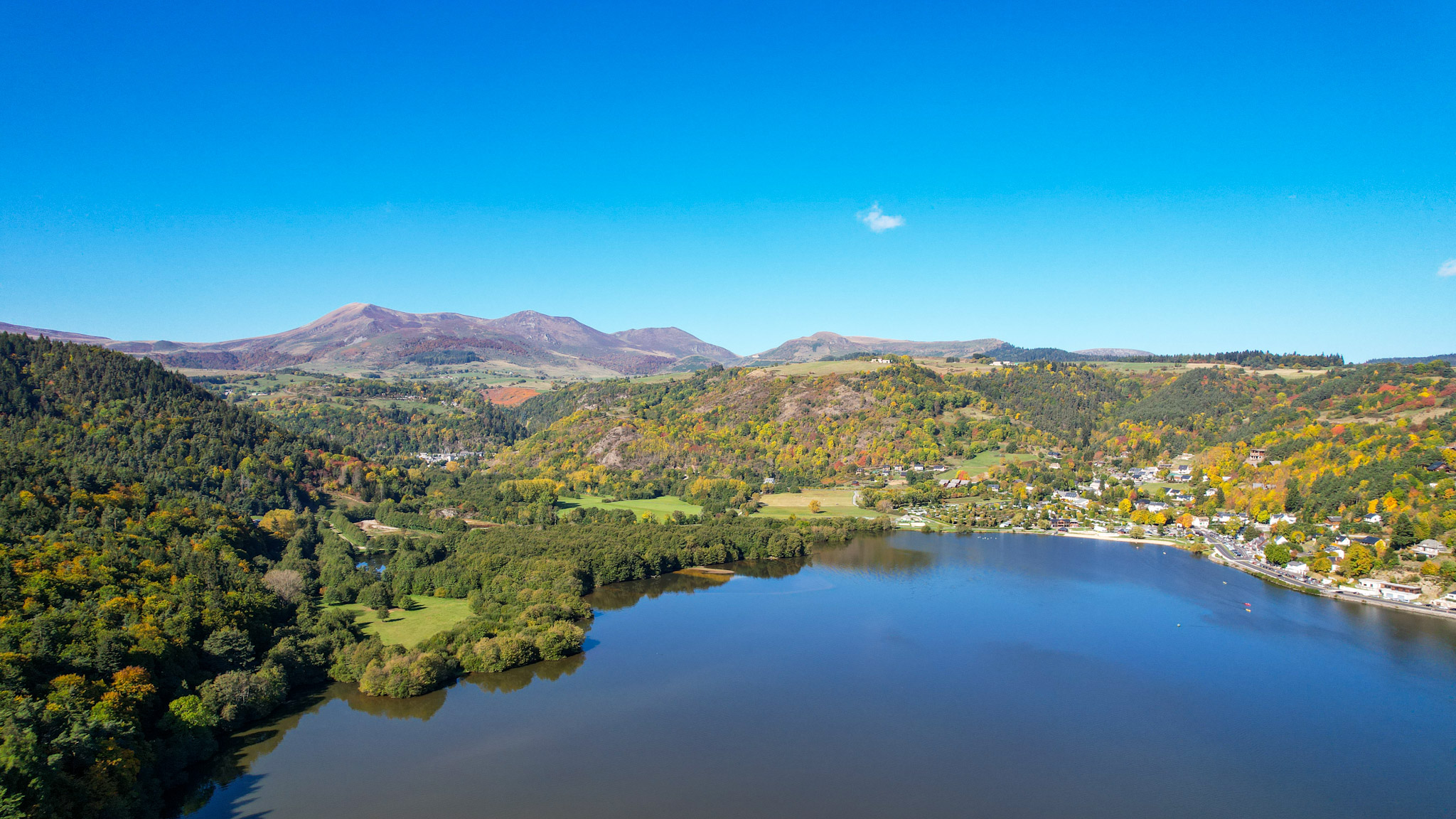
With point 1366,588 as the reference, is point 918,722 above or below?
below

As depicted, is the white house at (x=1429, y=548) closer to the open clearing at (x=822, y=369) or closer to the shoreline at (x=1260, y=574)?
the shoreline at (x=1260, y=574)

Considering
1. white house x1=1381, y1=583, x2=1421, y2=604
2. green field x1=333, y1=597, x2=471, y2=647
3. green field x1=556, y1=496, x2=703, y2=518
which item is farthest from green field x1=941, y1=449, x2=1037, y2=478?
green field x1=333, y1=597, x2=471, y2=647

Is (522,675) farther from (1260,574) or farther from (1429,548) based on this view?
(1429,548)

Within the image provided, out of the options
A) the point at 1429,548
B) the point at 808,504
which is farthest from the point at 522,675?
the point at 1429,548

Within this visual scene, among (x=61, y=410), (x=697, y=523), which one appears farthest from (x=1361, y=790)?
(x=61, y=410)

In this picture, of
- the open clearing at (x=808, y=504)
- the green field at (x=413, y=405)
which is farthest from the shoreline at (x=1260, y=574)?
the green field at (x=413, y=405)

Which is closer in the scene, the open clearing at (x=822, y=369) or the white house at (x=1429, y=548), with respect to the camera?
the white house at (x=1429, y=548)
